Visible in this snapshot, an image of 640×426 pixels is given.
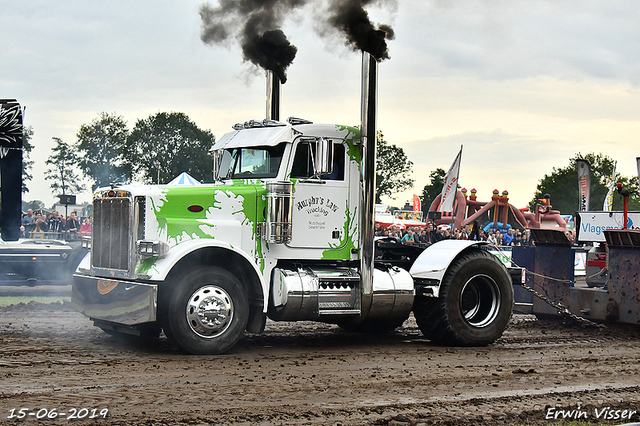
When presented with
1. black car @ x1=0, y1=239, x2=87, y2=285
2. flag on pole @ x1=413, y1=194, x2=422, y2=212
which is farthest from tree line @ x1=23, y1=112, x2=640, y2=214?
black car @ x1=0, y1=239, x2=87, y2=285

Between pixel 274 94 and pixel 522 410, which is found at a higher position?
pixel 274 94

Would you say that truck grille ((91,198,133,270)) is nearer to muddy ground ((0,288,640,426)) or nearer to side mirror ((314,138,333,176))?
muddy ground ((0,288,640,426))

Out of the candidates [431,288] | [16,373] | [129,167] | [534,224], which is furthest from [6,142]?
[129,167]

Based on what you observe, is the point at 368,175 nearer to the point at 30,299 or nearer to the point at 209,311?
the point at 209,311

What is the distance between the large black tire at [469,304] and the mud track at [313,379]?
0.71ft

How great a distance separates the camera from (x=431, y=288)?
390 inches

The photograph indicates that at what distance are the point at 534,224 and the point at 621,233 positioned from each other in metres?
23.1

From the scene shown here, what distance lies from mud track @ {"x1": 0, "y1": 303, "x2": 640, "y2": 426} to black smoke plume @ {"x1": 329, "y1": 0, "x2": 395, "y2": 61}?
155 inches

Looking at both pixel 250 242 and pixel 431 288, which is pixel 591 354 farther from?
pixel 250 242

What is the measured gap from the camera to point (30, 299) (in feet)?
47.6

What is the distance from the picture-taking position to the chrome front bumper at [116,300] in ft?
26.6

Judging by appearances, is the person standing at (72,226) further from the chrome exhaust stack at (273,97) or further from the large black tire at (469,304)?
the large black tire at (469,304)

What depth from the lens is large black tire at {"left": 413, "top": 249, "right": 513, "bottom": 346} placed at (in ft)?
32.6

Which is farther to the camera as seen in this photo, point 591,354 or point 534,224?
point 534,224
